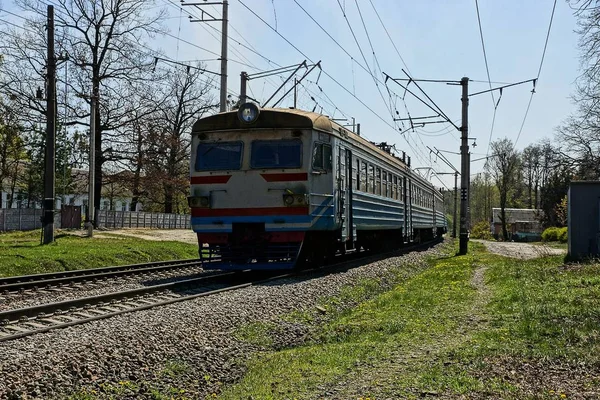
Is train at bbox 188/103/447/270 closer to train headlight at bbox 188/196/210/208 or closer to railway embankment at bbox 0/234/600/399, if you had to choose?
train headlight at bbox 188/196/210/208

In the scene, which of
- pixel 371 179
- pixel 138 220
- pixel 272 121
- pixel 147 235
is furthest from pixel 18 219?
pixel 272 121

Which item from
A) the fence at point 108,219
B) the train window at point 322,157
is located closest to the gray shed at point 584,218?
the train window at point 322,157

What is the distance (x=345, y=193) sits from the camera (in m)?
15.2

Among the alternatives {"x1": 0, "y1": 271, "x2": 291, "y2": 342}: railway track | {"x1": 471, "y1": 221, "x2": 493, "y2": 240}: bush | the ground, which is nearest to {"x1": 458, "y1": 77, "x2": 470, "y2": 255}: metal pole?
the ground

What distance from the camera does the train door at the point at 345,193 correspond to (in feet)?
48.5

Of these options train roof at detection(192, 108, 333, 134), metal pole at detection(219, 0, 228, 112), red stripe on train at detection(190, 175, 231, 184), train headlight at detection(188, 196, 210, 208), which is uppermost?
metal pole at detection(219, 0, 228, 112)

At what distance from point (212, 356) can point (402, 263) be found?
1229 centimetres

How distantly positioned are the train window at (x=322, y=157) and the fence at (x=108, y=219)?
21.8 m

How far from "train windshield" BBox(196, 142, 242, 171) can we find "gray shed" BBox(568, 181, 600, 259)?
11082 millimetres

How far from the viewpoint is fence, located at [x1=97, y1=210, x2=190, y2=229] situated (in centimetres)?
4206

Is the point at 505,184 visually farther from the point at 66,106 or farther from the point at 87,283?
the point at 87,283

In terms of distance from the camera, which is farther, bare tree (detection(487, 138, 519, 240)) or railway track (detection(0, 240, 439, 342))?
bare tree (detection(487, 138, 519, 240))

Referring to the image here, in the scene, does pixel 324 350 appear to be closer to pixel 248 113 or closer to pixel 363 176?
pixel 248 113

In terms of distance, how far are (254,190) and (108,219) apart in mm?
30936
